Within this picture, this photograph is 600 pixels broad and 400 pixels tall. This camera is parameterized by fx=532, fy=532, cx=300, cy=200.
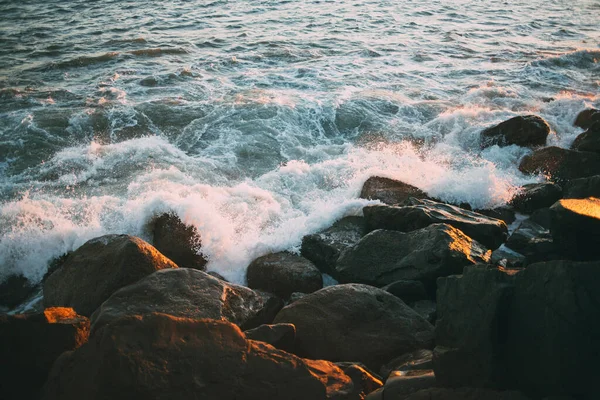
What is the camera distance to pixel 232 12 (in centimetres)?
1919

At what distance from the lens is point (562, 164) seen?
8.32 metres

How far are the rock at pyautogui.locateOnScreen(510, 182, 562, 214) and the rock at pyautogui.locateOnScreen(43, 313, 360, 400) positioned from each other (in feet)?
16.6

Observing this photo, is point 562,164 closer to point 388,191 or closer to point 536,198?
point 536,198

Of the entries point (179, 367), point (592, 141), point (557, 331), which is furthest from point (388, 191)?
point (179, 367)

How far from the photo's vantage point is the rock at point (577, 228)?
4215mm

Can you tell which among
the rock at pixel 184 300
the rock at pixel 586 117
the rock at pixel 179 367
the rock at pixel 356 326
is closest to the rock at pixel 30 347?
the rock at pixel 184 300

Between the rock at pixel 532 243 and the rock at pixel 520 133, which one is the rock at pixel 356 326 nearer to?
the rock at pixel 532 243

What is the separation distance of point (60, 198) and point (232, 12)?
13.2m

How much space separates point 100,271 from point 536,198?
5.82 metres

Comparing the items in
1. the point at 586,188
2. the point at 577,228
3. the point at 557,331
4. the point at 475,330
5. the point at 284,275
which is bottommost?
the point at 284,275

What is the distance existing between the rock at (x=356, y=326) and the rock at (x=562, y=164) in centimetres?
486

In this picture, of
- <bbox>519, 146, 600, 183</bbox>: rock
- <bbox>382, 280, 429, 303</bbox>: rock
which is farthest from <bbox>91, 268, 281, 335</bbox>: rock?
<bbox>519, 146, 600, 183</bbox>: rock

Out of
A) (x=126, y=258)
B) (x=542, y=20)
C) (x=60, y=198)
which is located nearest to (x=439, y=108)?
(x=60, y=198)

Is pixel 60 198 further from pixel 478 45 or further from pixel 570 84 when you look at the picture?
pixel 478 45
